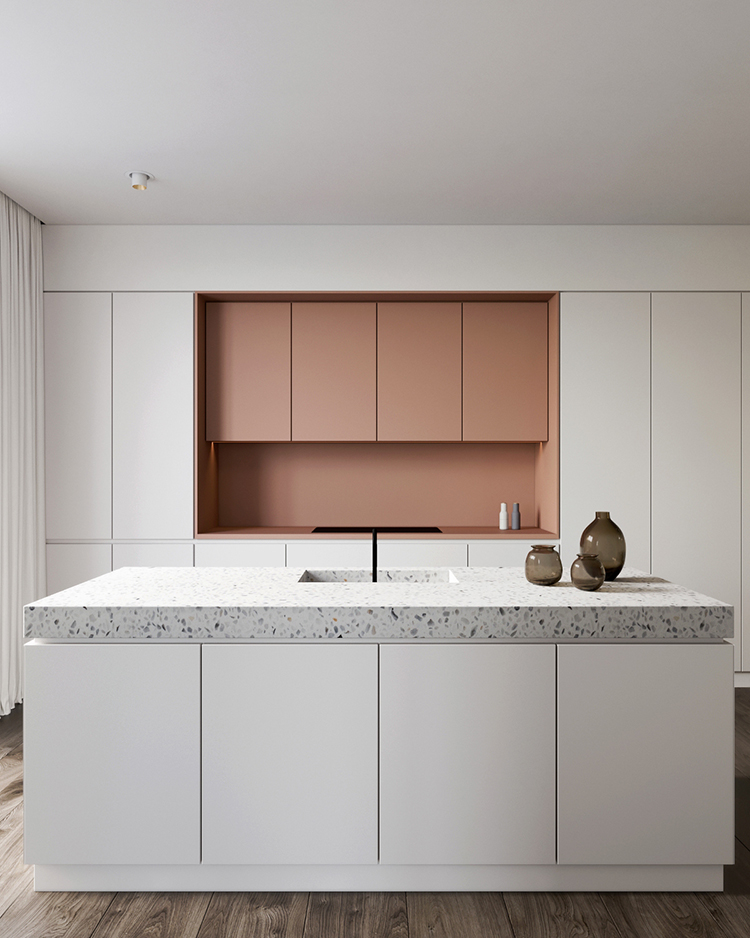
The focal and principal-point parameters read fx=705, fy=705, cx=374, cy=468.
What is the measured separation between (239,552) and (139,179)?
2040 mm

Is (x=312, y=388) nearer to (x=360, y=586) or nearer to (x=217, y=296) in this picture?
(x=217, y=296)

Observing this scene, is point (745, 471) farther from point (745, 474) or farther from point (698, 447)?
point (698, 447)

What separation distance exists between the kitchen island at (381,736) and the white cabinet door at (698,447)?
7.71ft

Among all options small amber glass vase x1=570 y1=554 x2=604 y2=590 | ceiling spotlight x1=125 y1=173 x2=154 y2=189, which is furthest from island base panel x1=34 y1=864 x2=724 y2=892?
ceiling spotlight x1=125 y1=173 x2=154 y2=189

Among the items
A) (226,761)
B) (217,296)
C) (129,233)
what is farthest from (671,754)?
(129,233)

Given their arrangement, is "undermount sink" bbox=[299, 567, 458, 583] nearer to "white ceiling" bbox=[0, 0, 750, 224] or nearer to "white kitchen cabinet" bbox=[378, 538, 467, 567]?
"white kitchen cabinet" bbox=[378, 538, 467, 567]

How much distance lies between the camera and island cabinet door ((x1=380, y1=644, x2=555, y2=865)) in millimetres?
1957

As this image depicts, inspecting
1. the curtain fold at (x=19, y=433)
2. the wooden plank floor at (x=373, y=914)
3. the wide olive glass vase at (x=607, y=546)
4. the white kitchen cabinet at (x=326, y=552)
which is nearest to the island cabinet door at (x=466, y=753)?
the wooden plank floor at (x=373, y=914)

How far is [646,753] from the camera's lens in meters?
1.95

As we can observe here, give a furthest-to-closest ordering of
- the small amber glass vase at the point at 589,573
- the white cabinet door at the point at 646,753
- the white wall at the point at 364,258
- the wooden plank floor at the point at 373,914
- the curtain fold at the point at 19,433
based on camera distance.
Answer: the white wall at the point at 364,258 < the curtain fold at the point at 19,433 < the small amber glass vase at the point at 589,573 < the white cabinet door at the point at 646,753 < the wooden plank floor at the point at 373,914

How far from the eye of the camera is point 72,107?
2783mm

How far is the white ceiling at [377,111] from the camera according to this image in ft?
7.30

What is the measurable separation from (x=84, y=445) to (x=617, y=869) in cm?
343

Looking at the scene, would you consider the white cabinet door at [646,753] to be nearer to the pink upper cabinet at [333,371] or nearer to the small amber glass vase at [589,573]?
the small amber glass vase at [589,573]
